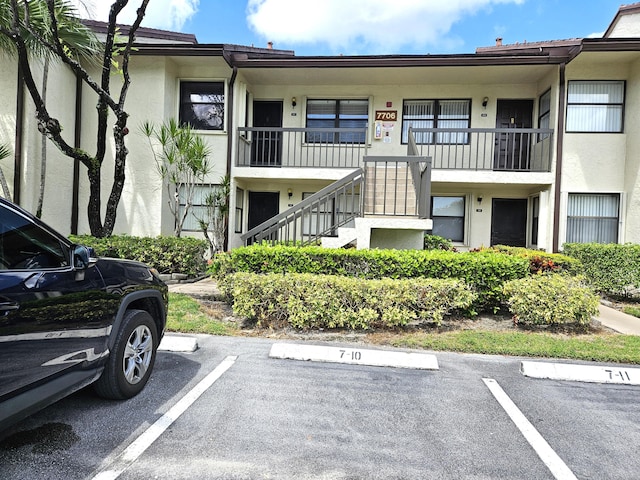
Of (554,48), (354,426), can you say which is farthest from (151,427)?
(554,48)

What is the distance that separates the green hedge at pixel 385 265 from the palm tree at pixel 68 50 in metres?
4.25

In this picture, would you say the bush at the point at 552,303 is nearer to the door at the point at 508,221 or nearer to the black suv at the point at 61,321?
the black suv at the point at 61,321

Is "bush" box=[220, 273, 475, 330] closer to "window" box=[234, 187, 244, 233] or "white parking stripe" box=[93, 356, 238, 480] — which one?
"white parking stripe" box=[93, 356, 238, 480]

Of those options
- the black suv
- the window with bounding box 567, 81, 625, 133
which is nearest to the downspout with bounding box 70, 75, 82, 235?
the black suv

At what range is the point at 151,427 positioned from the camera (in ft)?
9.54

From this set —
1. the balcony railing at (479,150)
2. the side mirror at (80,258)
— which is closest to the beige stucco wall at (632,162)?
the balcony railing at (479,150)

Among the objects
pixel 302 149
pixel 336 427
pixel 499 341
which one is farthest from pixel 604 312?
pixel 302 149

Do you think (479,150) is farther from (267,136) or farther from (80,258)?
(80,258)

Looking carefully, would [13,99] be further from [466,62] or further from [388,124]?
[466,62]

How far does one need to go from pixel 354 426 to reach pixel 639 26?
1602cm

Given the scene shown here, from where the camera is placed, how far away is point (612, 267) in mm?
8445

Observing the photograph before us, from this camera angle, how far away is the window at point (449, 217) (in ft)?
39.3

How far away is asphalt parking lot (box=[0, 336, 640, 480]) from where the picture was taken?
248cm

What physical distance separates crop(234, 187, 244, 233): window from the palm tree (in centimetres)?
348
